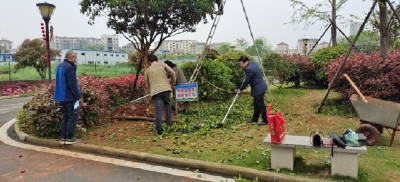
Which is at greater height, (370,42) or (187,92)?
(370,42)

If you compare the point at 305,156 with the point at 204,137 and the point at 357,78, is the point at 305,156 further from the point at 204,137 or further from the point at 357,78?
the point at 357,78

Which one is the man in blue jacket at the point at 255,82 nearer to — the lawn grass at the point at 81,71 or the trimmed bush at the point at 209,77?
the trimmed bush at the point at 209,77

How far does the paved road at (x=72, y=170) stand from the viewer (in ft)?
13.5

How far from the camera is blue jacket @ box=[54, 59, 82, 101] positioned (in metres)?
5.53

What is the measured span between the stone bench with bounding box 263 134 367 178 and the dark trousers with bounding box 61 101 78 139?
378 cm

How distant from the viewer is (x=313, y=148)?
3869mm

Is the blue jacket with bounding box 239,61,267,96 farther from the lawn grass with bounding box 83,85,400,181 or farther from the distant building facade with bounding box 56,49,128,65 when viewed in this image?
the distant building facade with bounding box 56,49,128,65

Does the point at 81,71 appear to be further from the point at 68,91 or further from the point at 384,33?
the point at 384,33

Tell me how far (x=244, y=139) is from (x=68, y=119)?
11.4 feet

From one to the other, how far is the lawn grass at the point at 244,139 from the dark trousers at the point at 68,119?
38 centimetres

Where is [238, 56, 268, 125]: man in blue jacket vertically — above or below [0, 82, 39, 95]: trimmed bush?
above

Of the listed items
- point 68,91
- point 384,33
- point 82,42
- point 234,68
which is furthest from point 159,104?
point 82,42

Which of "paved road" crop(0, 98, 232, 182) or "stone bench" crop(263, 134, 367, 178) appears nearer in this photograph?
"stone bench" crop(263, 134, 367, 178)

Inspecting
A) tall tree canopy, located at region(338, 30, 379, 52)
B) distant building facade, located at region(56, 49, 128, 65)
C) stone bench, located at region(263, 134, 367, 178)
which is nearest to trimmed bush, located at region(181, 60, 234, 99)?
stone bench, located at region(263, 134, 367, 178)
